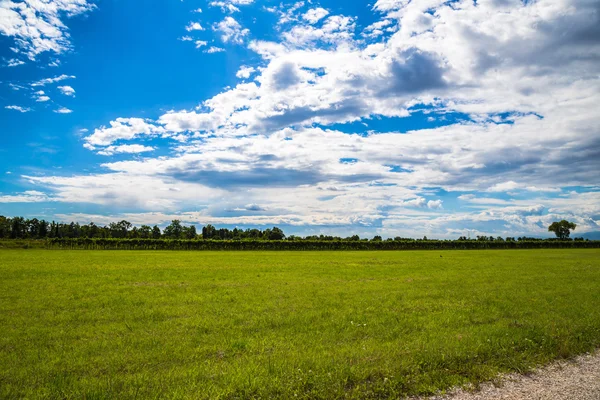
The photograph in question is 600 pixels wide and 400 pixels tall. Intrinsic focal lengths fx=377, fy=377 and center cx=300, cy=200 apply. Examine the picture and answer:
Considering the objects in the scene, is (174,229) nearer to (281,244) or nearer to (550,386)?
(281,244)

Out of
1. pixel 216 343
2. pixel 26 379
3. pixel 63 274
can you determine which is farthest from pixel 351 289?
pixel 63 274

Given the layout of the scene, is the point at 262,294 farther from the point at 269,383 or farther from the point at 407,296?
the point at 269,383

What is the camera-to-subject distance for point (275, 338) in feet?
38.4

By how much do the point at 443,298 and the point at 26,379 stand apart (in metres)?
17.1

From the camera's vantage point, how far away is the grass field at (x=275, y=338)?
8266 mm

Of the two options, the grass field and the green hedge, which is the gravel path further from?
the green hedge

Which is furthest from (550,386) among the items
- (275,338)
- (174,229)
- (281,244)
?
(174,229)

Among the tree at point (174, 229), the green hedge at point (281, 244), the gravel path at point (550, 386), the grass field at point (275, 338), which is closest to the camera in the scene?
the gravel path at point (550, 386)

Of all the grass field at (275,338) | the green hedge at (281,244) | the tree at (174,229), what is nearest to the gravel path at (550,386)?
the grass field at (275,338)

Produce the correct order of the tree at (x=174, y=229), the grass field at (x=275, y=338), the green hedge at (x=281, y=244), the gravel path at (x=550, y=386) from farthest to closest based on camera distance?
the tree at (x=174, y=229)
the green hedge at (x=281, y=244)
the grass field at (x=275, y=338)
the gravel path at (x=550, y=386)

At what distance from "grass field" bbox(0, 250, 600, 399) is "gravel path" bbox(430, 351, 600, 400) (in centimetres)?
49

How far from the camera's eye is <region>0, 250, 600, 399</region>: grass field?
325 inches

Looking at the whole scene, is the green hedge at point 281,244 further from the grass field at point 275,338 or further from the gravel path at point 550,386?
the gravel path at point 550,386

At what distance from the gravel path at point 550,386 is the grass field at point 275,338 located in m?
0.49
